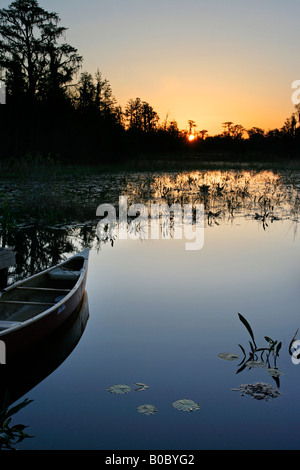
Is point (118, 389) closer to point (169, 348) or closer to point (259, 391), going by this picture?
point (169, 348)

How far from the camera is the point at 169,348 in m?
4.78

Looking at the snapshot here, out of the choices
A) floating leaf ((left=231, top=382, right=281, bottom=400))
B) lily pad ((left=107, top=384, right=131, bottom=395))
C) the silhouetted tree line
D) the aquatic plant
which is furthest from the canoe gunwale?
the silhouetted tree line

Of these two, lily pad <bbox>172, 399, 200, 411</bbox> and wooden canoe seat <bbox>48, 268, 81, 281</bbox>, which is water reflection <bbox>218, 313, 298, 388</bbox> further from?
wooden canoe seat <bbox>48, 268, 81, 281</bbox>

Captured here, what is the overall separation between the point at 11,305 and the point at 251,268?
13.6 ft

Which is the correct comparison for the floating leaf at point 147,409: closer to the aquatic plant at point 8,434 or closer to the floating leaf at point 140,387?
the floating leaf at point 140,387

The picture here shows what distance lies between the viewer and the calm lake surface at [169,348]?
3420 mm

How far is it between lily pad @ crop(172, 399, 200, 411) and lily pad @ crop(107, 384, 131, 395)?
468mm

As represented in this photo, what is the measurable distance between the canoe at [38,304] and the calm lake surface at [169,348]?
258 mm

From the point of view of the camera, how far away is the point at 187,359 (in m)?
4.50

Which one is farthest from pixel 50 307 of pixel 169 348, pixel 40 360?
pixel 169 348

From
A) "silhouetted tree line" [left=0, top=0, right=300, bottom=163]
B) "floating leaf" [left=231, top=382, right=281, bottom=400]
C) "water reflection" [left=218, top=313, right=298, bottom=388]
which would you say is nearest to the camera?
"floating leaf" [left=231, top=382, right=281, bottom=400]

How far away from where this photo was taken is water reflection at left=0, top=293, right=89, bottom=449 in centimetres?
335

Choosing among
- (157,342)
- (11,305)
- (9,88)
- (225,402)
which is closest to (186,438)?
(225,402)

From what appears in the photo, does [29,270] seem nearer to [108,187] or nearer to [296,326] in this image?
[296,326]
